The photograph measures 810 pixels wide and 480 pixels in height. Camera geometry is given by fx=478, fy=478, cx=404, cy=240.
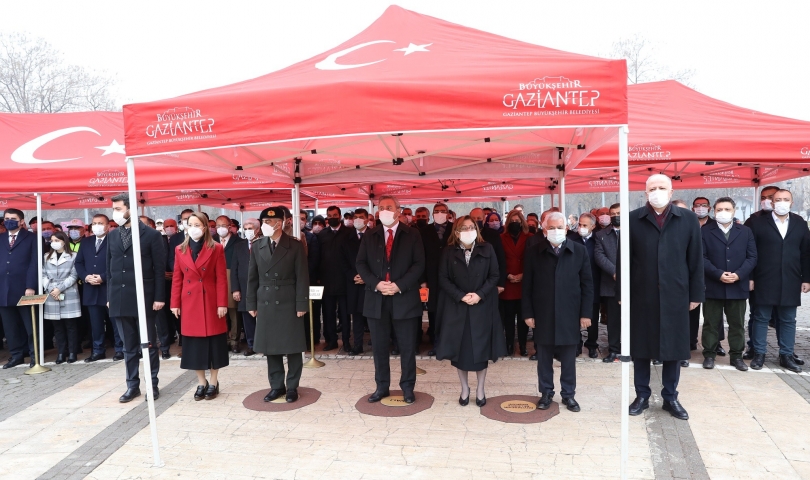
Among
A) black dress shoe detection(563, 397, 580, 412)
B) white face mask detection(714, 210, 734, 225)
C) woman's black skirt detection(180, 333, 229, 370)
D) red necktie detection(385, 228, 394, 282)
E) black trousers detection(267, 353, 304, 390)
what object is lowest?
black dress shoe detection(563, 397, 580, 412)

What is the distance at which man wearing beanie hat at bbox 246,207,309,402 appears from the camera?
486 cm

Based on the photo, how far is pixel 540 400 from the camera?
4.61 meters

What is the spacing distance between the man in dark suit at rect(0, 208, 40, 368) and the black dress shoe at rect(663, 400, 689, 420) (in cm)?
792

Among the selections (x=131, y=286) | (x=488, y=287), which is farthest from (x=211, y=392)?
(x=488, y=287)

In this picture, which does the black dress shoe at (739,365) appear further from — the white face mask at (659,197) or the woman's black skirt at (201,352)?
the woman's black skirt at (201,352)

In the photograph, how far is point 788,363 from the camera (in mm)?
5539

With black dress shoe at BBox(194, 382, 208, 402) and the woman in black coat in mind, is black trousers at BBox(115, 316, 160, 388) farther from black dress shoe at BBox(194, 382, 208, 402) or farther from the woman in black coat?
the woman in black coat

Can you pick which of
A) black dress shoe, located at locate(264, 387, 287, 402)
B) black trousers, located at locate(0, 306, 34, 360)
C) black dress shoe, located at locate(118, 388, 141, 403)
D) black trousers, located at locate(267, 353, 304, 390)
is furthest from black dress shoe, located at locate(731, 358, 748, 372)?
black trousers, located at locate(0, 306, 34, 360)

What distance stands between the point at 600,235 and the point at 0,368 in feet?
27.7

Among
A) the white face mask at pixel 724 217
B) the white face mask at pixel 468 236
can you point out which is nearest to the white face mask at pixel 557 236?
the white face mask at pixel 468 236

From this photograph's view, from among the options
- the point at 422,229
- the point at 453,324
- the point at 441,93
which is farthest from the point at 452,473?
the point at 422,229

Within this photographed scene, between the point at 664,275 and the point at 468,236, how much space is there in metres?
1.72

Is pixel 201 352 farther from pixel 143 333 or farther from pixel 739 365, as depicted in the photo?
pixel 739 365

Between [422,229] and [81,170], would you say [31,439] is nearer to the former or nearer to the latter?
[81,170]
